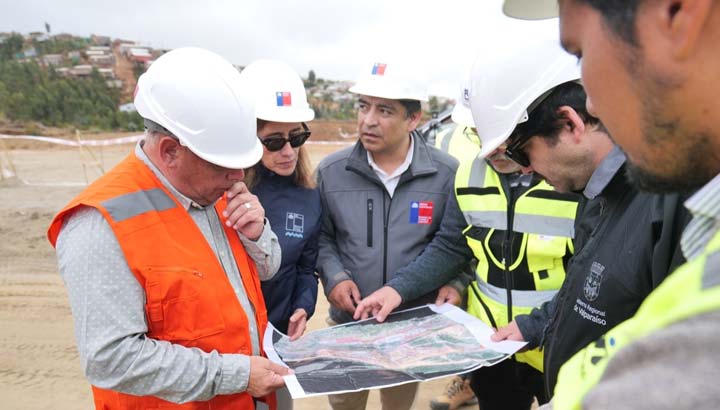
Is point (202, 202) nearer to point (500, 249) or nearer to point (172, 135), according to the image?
point (172, 135)

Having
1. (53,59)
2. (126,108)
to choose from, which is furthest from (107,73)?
(126,108)

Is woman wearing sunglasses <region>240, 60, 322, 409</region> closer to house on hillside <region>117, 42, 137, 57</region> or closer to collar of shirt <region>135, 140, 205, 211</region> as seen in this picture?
collar of shirt <region>135, 140, 205, 211</region>

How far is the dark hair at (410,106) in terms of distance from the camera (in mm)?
3236

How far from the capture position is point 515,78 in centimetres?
198

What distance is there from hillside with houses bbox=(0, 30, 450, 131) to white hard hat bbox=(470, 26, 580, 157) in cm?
2741

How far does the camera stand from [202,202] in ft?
6.72

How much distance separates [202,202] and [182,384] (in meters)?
0.67

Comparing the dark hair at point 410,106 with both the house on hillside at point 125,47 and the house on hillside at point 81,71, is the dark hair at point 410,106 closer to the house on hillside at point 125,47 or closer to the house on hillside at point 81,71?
the house on hillside at point 81,71

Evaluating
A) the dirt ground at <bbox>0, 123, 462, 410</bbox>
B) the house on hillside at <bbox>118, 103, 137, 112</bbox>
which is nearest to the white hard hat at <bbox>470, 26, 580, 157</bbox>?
the dirt ground at <bbox>0, 123, 462, 410</bbox>

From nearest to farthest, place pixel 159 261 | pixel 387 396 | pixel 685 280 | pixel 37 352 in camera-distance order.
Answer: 1. pixel 685 280
2. pixel 159 261
3. pixel 387 396
4. pixel 37 352

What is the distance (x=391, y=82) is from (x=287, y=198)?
99 cm

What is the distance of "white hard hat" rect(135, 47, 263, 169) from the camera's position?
186cm

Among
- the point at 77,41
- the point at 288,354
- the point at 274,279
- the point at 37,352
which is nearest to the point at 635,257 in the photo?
the point at 288,354

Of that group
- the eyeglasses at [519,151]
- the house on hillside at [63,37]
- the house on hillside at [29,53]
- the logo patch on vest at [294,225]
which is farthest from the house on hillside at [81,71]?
the eyeglasses at [519,151]
